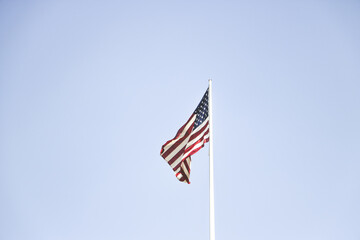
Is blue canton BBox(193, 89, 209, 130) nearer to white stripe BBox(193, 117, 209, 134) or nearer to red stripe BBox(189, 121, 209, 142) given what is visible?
white stripe BBox(193, 117, 209, 134)

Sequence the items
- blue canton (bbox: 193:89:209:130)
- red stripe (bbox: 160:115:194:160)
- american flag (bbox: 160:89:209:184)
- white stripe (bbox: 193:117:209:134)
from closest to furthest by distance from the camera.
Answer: american flag (bbox: 160:89:209:184), red stripe (bbox: 160:115:194:160), white stripe (bbox: 193:117:209:134), blue canton (bbox: 193:89:209:130)

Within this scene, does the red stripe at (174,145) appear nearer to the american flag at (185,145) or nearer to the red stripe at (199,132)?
the american flag at (185,145)

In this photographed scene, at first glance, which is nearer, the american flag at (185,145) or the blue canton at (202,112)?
the american flag at (185,145)

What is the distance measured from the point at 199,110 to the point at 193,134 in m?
1.19

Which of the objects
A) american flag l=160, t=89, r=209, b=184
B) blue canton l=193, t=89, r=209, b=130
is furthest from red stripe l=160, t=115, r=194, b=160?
blue canton l=193, t=89, r=209, b=130

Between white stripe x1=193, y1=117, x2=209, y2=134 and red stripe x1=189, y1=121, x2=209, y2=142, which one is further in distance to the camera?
white stripe x1=193, y1=117, x2=209, y2=134

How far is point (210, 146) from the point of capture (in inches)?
562

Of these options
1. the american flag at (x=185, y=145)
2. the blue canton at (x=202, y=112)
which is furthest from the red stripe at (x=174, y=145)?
the blue canton at (x=202, y=112)

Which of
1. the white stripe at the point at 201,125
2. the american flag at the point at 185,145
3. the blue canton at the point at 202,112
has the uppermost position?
the blue canton at the point at 202,112

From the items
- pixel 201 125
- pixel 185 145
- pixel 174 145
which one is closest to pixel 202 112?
pixel 201 125

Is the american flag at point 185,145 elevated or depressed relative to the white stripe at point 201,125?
depressed

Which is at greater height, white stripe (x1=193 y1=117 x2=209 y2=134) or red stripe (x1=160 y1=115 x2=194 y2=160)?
white stripe (x1=193 y1=117 x2=209 y2=134)

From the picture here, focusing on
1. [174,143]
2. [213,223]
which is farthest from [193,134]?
[213,223]

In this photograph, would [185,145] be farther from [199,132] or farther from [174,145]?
[199,132]
